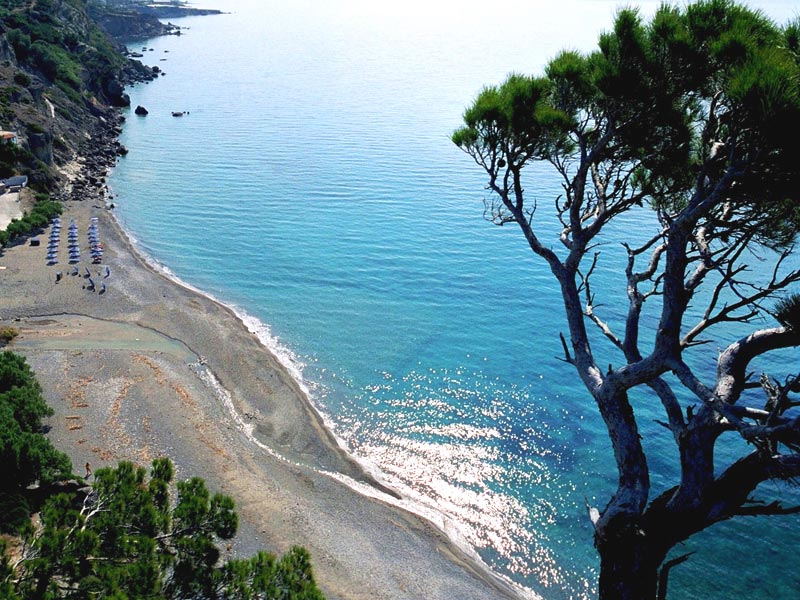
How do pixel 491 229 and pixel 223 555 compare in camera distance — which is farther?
pixel 491 229

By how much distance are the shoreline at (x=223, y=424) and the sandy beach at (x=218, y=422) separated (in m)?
0.07

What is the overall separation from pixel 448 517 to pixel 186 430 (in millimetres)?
14006

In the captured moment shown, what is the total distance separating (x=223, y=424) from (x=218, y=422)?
320 millimetres

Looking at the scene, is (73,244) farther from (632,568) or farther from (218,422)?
(632,568)

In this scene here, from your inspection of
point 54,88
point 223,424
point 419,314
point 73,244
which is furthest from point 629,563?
point 54,88

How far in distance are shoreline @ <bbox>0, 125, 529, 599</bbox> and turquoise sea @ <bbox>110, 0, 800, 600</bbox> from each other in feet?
5.48

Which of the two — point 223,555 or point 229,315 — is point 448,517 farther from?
point 229,315

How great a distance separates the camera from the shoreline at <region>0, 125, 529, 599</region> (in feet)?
81.5

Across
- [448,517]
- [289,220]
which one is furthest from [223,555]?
[289,220]

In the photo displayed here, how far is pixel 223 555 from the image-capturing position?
2367 centimetres

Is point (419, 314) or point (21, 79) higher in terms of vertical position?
point (21, 79)

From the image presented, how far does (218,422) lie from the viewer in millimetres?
32531

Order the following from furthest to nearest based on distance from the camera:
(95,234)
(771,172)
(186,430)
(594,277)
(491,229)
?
1. (491,229)
2. (95,234)
3. (594,277)
4. (186,430)
5. (771,172)

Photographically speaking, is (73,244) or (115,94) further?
(115,94)
